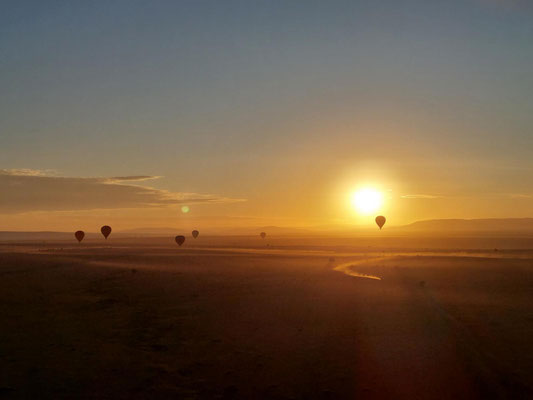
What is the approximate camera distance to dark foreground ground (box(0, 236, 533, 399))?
11.7 m

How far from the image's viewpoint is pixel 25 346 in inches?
560

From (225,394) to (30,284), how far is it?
64.1 feet

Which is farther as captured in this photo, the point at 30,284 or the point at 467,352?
the point at 30,284

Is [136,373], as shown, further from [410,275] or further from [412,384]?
[410,275]

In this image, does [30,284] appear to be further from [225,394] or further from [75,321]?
[225,394]

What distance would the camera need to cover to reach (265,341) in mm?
15773

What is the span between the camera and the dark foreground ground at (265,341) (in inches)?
460

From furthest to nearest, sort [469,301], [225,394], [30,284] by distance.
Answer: [30,284]
[469,301]
[225,394]

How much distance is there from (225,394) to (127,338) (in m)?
5.82

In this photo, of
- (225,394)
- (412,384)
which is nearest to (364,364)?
(412,384)

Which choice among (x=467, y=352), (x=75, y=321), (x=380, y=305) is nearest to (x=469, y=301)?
(x=380, y=305)

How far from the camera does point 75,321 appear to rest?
18062 millimetres

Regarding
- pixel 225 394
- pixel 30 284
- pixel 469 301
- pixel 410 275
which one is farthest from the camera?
pixel 410 275

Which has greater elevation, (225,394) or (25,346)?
(25,346)
